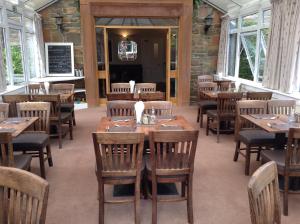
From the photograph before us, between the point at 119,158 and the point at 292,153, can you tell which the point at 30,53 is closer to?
the point at 119,158

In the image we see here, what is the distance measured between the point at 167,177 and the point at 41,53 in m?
5.87

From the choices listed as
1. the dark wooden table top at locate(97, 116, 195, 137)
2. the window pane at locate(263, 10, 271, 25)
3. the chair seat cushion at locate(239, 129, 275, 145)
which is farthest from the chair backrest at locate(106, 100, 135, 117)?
the window pane at locate(263, 10, 271, 25)

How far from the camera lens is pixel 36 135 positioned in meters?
3.55

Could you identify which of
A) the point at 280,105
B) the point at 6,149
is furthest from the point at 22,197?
the point at 280,105

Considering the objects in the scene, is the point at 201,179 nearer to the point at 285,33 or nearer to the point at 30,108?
the point at 30,108

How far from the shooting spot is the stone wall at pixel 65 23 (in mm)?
7223

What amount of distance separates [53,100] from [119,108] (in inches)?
49.5

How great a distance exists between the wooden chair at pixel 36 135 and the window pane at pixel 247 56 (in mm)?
4790

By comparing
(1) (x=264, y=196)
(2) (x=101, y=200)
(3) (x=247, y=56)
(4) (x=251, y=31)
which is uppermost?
(4) (x=251, y=31)

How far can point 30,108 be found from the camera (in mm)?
3613

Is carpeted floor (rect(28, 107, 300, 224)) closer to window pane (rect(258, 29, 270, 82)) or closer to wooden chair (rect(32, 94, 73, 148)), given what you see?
wooden chair (rect(32, 94, 73, 148))

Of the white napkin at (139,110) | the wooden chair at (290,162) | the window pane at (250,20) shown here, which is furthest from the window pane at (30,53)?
the wooden chair at (290,162)

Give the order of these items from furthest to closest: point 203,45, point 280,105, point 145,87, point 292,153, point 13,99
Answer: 1. point 203,45
2. point 145,87
3. point 13,99
4. point 280,105
5. point 292,153

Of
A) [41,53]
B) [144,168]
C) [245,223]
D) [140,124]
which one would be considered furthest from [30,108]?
[41,53]
